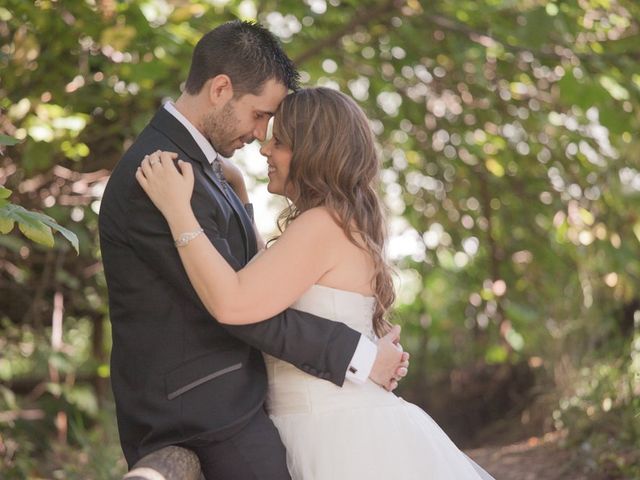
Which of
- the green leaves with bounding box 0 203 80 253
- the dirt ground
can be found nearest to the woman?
the green leaves with bounding box 0 203 80 253

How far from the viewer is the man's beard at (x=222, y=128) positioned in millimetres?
2934

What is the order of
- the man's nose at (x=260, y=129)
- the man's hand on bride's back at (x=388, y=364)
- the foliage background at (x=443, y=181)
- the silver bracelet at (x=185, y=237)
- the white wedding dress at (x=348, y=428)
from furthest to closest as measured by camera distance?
the foliage background at (x=443, y=181)
the man's nose at (x=260, y=129)
the man's hand on bride's back at (x=388, y=364)
the white wedding dress at (x=348, y=428)
the silver bracelet at (x=185, y=237)

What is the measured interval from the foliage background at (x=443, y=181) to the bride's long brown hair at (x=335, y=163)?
5.05 feet

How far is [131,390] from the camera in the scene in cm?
273

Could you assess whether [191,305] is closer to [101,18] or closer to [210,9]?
[101,18]

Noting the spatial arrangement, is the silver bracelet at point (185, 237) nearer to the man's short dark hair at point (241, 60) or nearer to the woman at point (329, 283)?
the woman at point (329, 283)

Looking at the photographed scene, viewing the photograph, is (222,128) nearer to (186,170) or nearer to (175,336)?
(186,170)

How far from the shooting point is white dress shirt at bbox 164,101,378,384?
282 cm

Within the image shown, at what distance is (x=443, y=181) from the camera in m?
7.06

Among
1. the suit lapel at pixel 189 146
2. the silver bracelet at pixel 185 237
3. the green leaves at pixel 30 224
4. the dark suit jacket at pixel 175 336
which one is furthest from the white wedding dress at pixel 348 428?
the green leaves at pixel 30 224

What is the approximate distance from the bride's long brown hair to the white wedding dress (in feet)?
0.61

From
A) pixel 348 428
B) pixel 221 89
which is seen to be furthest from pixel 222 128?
pixel 348 428

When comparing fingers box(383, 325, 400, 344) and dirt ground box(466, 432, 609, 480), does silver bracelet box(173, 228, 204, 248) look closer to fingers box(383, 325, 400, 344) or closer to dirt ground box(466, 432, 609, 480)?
fingers box(383, 325, 400, 344)

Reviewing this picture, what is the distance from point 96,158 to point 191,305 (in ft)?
10.00
